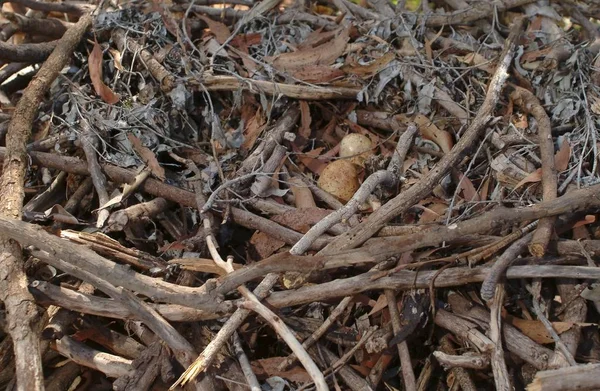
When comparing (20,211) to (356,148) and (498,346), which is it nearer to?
(356,148)

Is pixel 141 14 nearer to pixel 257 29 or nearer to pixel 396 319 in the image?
pixel 257 29

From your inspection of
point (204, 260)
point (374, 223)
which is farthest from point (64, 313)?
point (374, 223)

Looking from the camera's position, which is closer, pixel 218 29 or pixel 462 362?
pixel 462 362

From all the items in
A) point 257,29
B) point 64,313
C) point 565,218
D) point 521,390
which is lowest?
point 521,390

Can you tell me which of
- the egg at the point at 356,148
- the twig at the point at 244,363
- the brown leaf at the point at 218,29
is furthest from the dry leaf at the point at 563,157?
the brown leaf at the point at 218,29

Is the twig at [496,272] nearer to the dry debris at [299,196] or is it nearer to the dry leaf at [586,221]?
the dry debris at [299,196]

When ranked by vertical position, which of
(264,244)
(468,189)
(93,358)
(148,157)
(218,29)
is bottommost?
(93,358)

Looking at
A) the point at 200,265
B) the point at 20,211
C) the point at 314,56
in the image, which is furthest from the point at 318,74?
the point at 20,211

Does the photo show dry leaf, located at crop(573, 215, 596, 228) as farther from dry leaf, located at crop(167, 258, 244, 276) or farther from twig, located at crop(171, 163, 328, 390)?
dry leaf, located at crop(167, 258, 244, 276)
